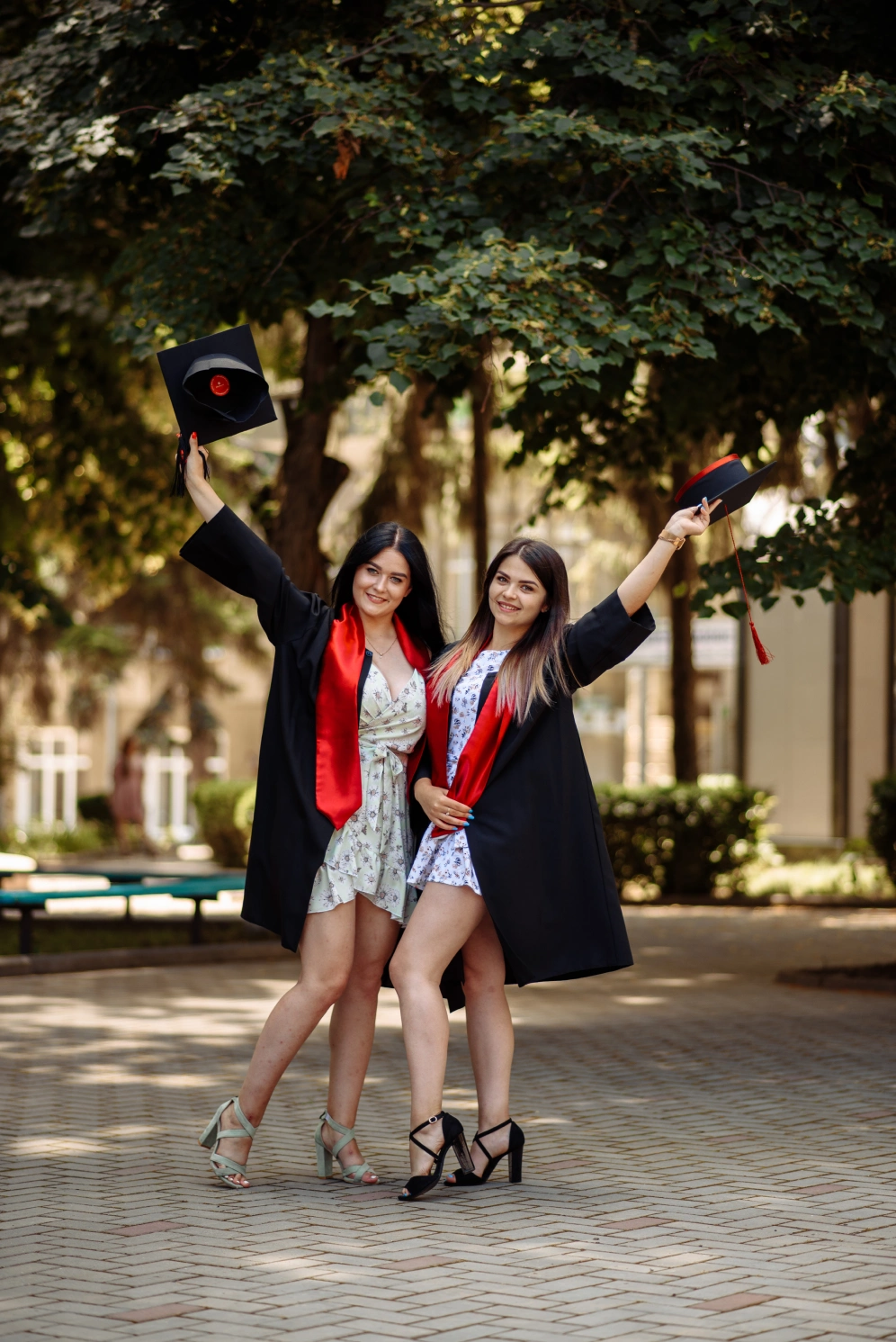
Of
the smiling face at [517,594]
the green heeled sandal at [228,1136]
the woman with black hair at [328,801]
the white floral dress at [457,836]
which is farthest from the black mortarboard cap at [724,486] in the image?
the green heeled sandal at [228,1136]

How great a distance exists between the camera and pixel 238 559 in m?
5.11

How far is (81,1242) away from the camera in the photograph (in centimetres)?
462

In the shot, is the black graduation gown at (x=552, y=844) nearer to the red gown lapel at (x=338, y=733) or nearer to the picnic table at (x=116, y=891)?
the red gown lapel at (x=338, y=733)

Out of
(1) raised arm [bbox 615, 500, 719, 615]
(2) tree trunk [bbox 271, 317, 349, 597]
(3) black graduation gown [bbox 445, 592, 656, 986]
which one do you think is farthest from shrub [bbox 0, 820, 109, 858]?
(1) raised arm [bbox 615, 500, 719, 615]

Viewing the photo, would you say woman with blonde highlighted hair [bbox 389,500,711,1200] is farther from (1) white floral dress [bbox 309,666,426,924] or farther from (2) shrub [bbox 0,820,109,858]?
(2) shrub [bbox 0,820,109,858]

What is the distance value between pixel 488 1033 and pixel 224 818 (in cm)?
1687

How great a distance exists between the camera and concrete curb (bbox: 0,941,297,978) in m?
11.6

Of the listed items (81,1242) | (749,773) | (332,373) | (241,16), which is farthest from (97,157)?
(749,773)

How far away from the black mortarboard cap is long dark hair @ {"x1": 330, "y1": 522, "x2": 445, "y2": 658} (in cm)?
85

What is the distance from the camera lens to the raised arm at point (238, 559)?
5.09 m

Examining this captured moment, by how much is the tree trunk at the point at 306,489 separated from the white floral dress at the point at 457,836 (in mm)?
7874

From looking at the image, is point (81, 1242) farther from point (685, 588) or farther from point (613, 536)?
point (613, 536)

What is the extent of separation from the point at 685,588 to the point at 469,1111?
4.14 m

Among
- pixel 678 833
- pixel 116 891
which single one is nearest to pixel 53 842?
pixel 678 833
